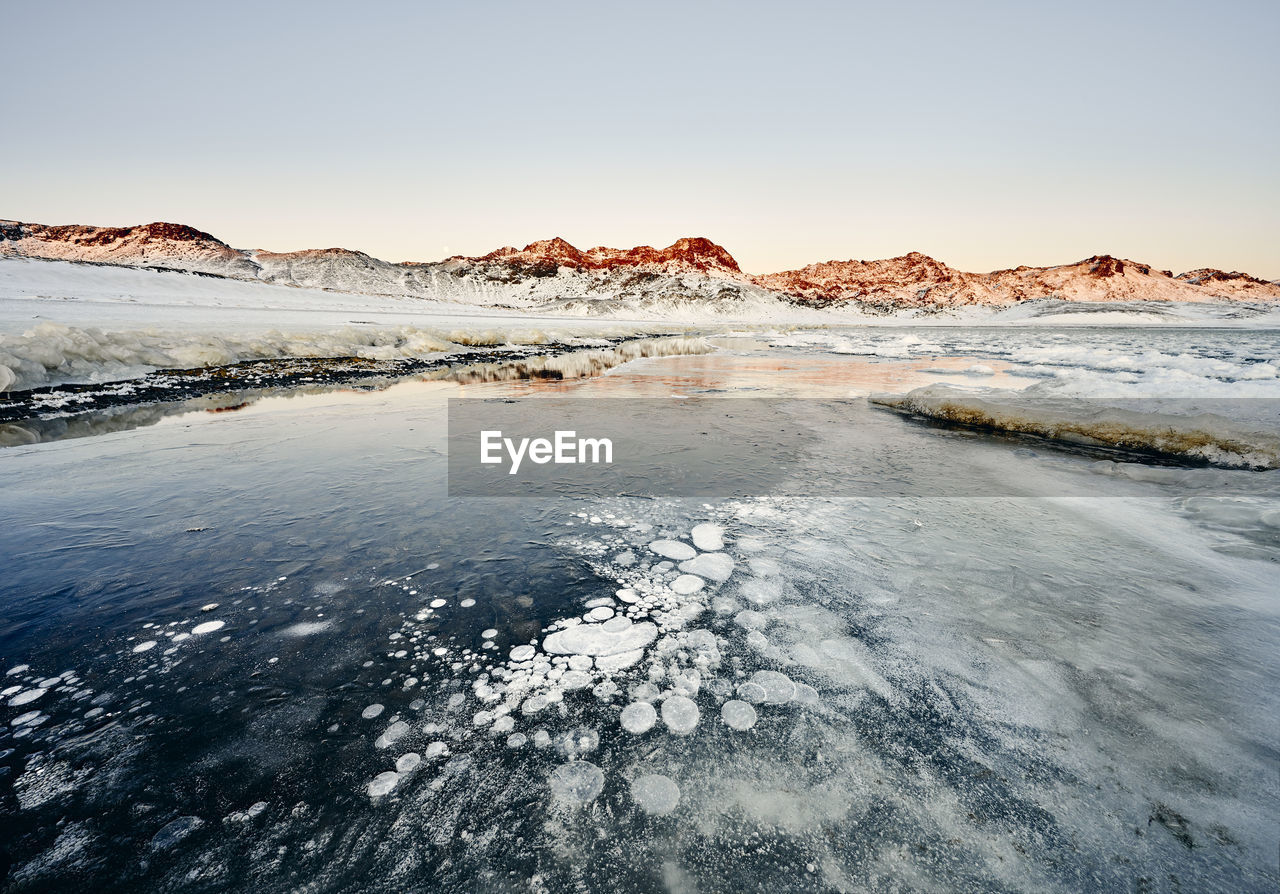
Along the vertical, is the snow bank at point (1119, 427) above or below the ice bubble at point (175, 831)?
above

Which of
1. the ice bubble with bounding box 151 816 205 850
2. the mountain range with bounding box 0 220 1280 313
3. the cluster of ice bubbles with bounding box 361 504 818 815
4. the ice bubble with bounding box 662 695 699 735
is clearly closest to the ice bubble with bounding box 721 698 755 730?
the cluster of ice bubbles with bounding box 361 504 818 815

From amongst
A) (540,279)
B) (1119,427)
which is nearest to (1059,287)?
(540,279)

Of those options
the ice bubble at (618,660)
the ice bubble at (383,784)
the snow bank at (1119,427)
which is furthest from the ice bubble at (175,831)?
the snow bank at (1119,427)

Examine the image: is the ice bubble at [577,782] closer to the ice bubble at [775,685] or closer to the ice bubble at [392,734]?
the ice bubble at [392,734]

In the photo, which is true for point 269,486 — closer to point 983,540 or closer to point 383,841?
point 383,841

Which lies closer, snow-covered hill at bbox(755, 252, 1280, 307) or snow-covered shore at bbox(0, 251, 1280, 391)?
snow-covered shore at bbox(0, 251, 1280, 391)

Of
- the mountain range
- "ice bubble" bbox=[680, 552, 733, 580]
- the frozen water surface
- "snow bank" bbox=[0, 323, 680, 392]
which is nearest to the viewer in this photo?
the frozen water surface

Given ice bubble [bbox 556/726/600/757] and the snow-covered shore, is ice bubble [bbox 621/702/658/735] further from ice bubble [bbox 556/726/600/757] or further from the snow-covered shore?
→ the snow-covered shore
